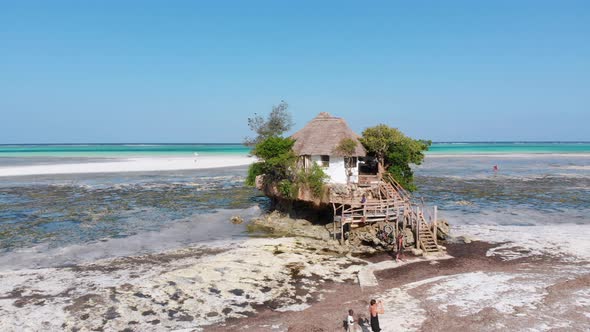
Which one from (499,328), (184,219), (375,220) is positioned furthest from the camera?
(184,219)

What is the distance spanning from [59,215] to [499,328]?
3336cm

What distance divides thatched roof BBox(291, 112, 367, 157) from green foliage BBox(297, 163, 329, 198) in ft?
4.24

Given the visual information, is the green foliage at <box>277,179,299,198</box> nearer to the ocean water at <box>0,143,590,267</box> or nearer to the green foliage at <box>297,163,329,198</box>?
the green foliage at <box>297,163,329,198</box>

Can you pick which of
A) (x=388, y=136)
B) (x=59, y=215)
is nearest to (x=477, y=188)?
(x=388, y=136)

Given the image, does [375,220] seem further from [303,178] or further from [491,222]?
[491,222]

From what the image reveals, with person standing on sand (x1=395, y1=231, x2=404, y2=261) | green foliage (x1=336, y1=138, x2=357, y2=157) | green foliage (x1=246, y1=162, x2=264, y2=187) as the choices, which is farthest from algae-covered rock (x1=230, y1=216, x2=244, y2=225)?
person standing on sand (x1=395, y1=231, x2=404, y2=261)

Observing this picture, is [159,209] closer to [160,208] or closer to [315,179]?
[160,208]

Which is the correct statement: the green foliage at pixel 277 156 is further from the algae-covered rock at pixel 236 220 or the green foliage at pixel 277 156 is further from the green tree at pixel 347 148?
the algae-covered rock at pixel 236 220

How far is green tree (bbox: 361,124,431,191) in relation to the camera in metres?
30.9

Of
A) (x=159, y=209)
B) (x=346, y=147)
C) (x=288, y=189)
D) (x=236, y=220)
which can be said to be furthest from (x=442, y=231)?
(x=159, y=209)

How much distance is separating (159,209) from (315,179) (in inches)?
664

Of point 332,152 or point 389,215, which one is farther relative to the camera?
point 332,152

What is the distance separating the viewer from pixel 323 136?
101ft

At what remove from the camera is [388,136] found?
3106 cm
